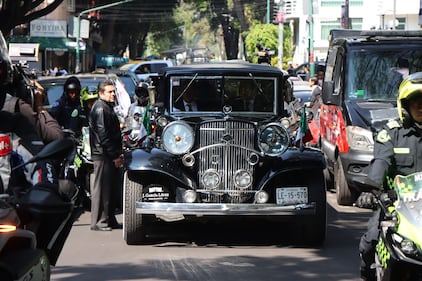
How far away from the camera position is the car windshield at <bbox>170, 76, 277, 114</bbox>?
1077 centimetres

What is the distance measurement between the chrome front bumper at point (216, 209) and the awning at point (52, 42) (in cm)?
3968

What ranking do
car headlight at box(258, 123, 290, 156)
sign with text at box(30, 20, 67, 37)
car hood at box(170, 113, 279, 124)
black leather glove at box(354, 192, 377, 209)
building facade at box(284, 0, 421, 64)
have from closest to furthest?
1. black leather glove at box(354, 192, 377, 209)
2. car headlight at box(258, 123, 290, 156)
3. car hood at box(170, 113, 279, 124)
4. sign with text at box(30, 20, 67, 37)
5. building facade at box(284, 0, 421, 64)

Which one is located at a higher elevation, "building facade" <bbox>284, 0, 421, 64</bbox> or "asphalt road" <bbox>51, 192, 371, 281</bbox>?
"building facade" <bbox>284, 0, 421, 64</bbox>

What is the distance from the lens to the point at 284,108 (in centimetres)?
1102

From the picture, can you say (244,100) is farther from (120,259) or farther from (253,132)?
(120,259)

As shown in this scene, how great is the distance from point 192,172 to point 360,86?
14.6ft

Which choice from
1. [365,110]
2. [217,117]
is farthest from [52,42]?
[217,117]

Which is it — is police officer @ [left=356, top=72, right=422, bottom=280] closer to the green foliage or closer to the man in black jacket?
the man in black jacket

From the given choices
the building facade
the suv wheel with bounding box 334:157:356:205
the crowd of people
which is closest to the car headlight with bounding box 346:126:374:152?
the suv wheel with bounding box 334:157:356:205

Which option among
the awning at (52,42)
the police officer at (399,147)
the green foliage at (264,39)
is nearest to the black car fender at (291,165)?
the police officer at (399,147)

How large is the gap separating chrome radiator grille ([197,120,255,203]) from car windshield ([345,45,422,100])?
12.8 feet

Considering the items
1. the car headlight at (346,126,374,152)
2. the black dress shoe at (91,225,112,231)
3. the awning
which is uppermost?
the awning

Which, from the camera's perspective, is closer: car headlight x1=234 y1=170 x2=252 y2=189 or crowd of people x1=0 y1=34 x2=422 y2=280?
crowd of people x1=0 y1=34 x2=422 y2=280

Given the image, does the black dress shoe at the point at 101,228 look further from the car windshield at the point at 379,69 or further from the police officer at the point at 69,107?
the car windshield at the point at 379,69
